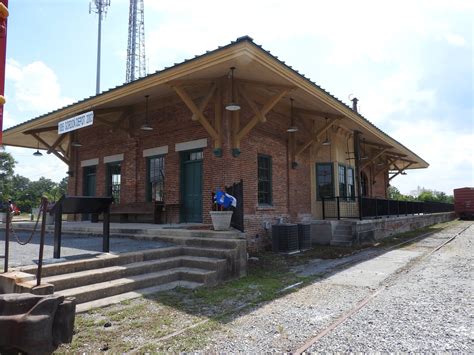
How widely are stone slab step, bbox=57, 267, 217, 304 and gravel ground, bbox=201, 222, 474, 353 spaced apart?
154 cm

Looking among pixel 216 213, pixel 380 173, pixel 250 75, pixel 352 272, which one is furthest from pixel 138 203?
pixel 380 173

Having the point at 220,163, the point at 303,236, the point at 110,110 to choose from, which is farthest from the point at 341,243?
the point at 110,110

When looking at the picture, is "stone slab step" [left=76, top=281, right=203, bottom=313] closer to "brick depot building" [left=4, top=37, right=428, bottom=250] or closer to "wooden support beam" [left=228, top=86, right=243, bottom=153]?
"brick depot building" [left=4, top=37, right=428, bottom=250]

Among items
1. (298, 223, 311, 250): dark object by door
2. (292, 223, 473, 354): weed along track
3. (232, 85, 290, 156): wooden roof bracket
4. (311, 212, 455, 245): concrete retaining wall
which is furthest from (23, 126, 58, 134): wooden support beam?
(292, 223, 473, 354): weed along track

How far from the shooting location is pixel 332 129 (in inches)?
622

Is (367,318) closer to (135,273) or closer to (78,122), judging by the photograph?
(135,273)

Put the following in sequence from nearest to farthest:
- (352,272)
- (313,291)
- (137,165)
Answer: (313,291) < (352,272) < (137,165)

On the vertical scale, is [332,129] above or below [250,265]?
above

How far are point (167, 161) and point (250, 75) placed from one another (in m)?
4.29

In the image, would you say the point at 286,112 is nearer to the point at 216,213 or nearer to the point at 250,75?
the point at 250,75

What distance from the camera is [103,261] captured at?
628 centimetres

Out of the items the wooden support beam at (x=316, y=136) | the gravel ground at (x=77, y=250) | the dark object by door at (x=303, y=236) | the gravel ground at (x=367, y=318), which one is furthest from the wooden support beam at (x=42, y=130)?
the gravel ground at (x=367, y=318)

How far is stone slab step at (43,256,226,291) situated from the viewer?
5411 mm

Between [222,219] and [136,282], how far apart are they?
302 centimetres
